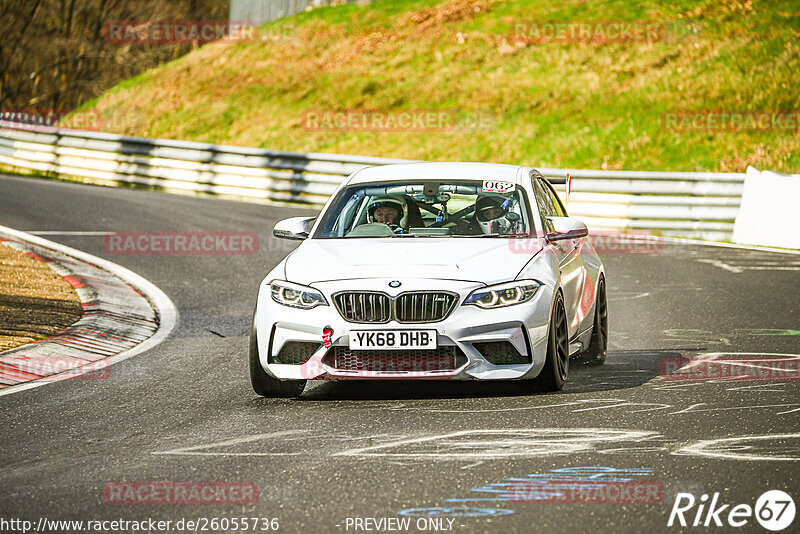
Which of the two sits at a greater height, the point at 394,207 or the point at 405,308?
the point at 394,207

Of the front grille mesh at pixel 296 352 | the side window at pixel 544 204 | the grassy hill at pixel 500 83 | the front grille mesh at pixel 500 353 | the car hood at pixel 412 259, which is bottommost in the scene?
the front grille mesh at pixel 296 352

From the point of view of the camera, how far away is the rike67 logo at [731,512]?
15.5 feet

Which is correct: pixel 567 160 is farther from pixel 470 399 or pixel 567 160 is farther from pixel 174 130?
pixel 470 399

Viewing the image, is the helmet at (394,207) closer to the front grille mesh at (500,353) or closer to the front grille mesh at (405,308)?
the front grille mesh at (405,308)

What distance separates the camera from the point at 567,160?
25.9 metres

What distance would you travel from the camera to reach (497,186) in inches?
342

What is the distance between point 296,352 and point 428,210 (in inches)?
74.0

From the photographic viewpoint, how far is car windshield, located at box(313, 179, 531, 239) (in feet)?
27.6

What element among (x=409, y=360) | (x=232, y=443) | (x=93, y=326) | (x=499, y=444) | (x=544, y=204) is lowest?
(x=93, y=326)

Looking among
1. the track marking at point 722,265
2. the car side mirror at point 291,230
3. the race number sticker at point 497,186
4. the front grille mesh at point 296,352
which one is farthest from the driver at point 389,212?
the track marking at point 722,265

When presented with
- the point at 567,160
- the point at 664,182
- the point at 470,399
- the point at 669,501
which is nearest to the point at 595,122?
the point at 567,160

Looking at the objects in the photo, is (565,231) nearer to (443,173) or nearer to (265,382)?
(443,173)

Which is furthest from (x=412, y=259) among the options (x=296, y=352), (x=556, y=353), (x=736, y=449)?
(x=736, y=449)

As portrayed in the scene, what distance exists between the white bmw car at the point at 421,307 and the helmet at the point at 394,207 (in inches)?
7.3
